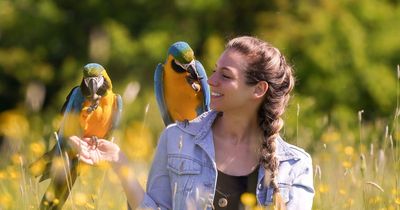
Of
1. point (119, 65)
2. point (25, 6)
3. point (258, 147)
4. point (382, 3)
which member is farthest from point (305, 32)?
point (258, 147)

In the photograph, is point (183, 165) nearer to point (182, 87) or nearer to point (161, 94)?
point (182, 87)

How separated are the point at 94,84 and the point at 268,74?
70 centimetres

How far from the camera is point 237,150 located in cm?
409

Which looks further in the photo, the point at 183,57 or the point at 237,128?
the point at 183,57

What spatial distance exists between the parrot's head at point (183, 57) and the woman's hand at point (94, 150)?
0.73 m

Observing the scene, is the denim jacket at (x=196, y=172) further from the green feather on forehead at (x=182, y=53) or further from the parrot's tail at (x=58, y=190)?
the green feather on forehead at (x=182, y=53)

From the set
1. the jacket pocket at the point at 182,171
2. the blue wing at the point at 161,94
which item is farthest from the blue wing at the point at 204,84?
the jacket pocket at the point at 182,171

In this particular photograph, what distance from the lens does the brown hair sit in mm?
4043

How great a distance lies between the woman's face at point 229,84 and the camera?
3.99 m

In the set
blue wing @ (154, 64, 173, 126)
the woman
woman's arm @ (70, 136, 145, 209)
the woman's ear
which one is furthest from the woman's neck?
blue wing @ (154, 64, 173, 126)

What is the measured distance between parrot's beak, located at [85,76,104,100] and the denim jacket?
0.35 meters

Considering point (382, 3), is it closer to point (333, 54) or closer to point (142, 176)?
point (333, 54)

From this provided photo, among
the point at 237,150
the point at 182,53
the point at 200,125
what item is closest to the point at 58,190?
the point at 200,125

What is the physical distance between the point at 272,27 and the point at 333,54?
1.09 metres
